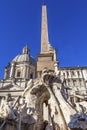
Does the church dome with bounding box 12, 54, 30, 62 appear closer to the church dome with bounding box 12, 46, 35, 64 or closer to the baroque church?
the church dome with bounding box 12, 46, 35, 64

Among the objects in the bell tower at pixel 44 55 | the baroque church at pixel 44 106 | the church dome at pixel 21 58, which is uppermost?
the church dome at pixel 21 58

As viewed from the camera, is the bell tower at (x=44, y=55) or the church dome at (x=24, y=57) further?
the church dome at (x=24, y=57)

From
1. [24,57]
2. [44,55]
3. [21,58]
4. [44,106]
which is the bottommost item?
[44,106]

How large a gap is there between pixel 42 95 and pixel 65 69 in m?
36.3

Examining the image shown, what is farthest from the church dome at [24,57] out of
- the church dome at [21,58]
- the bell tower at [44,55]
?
the bell tower at [44,55]

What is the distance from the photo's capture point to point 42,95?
35.2ft

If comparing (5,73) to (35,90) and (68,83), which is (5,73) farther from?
(35,90)

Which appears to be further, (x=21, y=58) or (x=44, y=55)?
(x=21, y=58)

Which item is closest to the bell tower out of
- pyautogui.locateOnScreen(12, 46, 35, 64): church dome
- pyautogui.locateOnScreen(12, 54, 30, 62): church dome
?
pyautogui.locateOnScreen(12, 46, 35, 64): church dome

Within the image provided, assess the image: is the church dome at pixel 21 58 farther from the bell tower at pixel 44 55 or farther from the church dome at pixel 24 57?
the bell tower at pixel 44 55

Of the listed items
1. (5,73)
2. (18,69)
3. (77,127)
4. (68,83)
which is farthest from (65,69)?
(77,127)

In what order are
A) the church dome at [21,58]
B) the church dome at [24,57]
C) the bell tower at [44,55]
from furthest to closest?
the church dome at [21,58] < the church dome at [24,57] < the bell tower at [44,55]

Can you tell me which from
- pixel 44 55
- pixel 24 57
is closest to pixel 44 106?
pixel 44 55

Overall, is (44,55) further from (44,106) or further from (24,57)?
(24,57)
